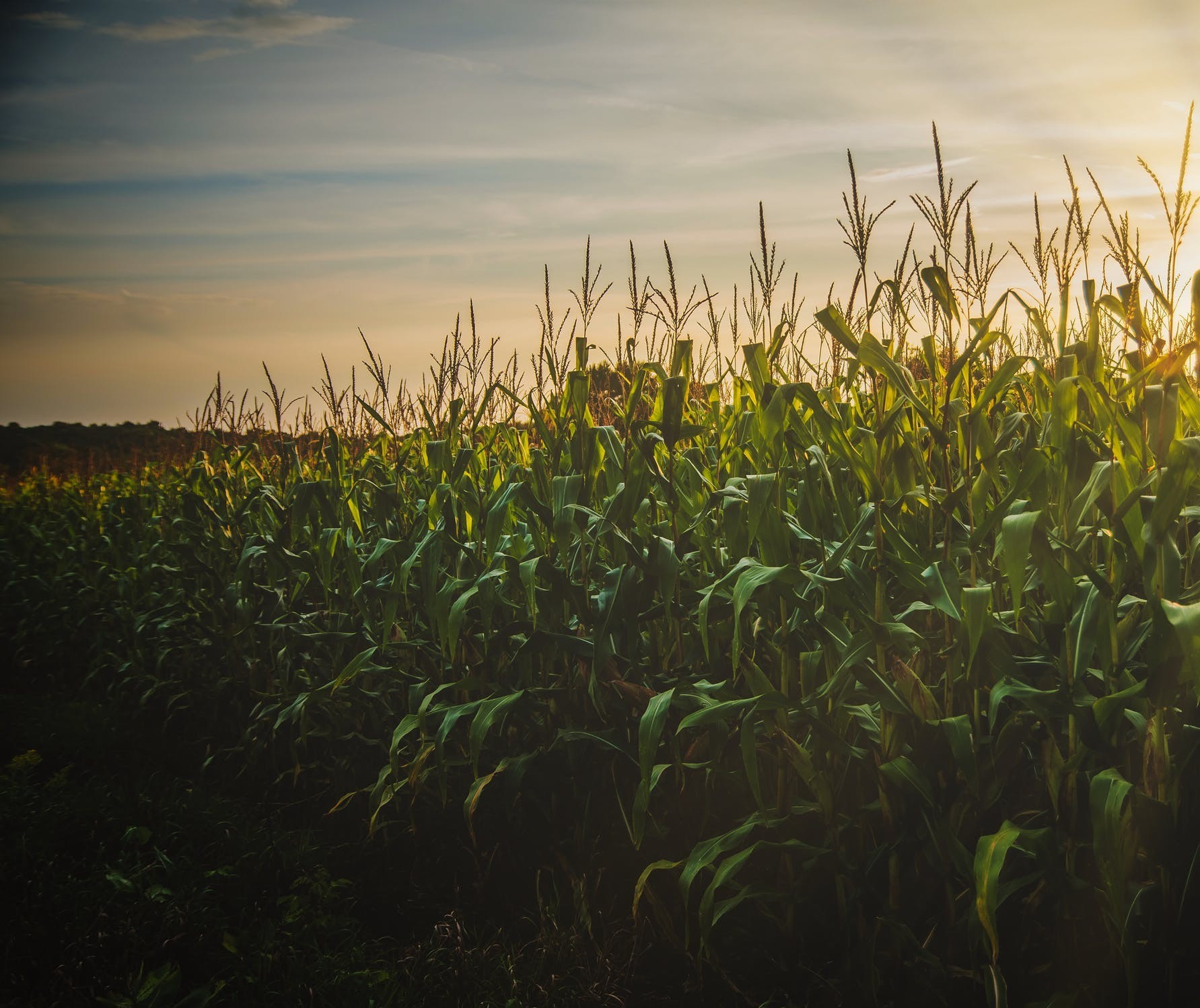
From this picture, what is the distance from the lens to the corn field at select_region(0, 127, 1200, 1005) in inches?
65.0

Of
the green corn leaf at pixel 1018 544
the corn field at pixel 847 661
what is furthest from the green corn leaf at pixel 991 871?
the green corn leaf at pixel 1018 544

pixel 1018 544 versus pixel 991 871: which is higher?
pixel 1018 544

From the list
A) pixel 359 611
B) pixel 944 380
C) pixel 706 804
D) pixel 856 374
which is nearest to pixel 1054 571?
pixel 944 380

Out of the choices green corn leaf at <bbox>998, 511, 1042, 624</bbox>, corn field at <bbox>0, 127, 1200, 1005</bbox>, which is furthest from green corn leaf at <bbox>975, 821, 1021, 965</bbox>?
green corn leaf at <bbox>998, 511, 1042, 624</bbox>

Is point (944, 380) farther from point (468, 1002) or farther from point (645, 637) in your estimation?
point (468, 1002)

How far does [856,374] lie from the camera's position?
233 centimetres

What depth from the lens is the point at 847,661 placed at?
1.75 metres

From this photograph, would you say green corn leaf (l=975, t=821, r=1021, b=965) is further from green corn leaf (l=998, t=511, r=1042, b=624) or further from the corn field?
green corn leaf (l=998, t=511, r=1042, b=624)

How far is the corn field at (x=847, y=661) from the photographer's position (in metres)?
1.65

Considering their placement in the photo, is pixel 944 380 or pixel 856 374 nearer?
pixel 944 380

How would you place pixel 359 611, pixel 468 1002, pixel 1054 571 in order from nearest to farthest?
pixel 1054 571 → pixel 468 1002 → pixel 359 611

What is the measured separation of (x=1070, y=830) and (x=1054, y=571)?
1.74ft

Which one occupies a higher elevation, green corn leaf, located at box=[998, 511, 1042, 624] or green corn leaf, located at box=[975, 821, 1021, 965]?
green corn leaf, located at box=[998, 511, 1042, 624]

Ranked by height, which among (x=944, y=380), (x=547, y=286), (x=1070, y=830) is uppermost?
(x=547, y=286)
